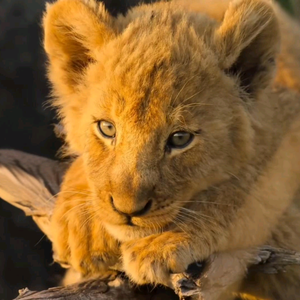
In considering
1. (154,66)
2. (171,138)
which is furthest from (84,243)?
(154,66)

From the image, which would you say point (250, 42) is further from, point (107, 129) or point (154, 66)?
point (107, 129)

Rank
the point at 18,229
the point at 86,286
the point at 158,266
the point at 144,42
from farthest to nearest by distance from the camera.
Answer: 1. the point at 18,229
2. the point at 86,286
3. the point at 144,42
4. the point at 158,266

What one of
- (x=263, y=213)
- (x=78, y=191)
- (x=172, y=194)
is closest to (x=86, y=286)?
(x=78, y=191)

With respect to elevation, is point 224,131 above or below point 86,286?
above

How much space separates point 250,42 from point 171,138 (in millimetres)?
488

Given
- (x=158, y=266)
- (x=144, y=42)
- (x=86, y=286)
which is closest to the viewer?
(x=158, y=266)

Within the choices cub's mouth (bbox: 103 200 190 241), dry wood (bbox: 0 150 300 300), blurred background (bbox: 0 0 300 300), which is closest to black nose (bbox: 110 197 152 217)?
cub's mouth (bbox: 103 200 190 241)

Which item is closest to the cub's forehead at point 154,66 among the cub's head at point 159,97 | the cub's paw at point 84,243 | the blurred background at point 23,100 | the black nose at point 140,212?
the cub's head at point 159,97

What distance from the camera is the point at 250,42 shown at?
2291 millimetres

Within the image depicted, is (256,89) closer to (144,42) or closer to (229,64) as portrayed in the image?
(229,64)

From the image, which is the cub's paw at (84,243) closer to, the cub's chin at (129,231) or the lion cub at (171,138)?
the lion cub at (171,138)

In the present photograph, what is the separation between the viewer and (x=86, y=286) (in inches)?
95.4

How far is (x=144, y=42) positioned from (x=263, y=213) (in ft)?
2.57

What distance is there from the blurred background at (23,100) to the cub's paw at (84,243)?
5.13ft
